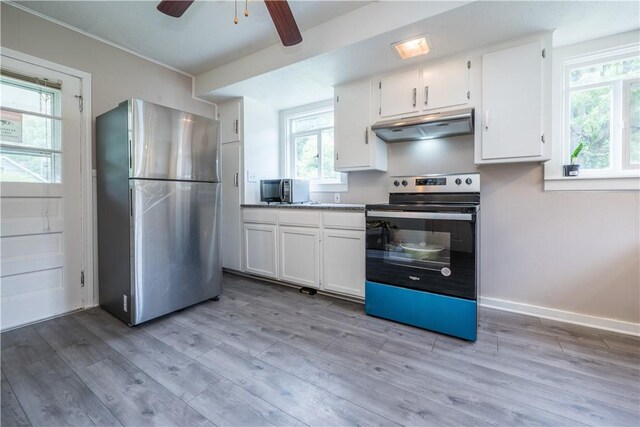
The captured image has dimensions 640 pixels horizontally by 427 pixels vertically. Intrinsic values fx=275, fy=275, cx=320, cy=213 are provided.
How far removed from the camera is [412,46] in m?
2.21

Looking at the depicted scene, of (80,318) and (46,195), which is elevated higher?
(46,195)

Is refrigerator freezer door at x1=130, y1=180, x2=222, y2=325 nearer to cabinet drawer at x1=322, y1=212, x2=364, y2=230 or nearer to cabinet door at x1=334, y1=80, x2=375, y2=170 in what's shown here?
cabinet drawer at x1=322, y1=212, x2=364, y2=230

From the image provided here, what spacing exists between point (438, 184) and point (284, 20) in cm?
162

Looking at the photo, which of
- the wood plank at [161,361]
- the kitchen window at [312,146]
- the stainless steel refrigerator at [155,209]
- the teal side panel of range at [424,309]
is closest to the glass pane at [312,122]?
the kitchen window at [312,146]

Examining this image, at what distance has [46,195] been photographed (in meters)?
2.24

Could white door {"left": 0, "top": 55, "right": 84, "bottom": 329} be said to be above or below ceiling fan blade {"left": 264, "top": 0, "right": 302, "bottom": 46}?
below

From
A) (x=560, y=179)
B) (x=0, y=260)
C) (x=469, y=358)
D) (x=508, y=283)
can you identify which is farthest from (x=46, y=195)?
(x=560, y=179)

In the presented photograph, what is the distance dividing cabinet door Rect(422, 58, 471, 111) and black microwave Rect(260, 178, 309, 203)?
1574mm

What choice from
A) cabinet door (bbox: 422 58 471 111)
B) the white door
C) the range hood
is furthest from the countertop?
the white door

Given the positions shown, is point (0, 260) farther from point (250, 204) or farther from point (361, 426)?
point (361, 426)

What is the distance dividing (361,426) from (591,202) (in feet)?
7.64

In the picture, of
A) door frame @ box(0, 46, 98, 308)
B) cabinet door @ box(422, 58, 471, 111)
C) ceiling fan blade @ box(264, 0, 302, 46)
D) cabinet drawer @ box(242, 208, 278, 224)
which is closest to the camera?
ceiling fan blade @ box(264, 0, 302, 46)

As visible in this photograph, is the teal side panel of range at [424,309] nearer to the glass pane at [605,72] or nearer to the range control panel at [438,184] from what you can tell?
the range control panel at [438,184]

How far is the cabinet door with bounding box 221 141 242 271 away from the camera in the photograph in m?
3.43
